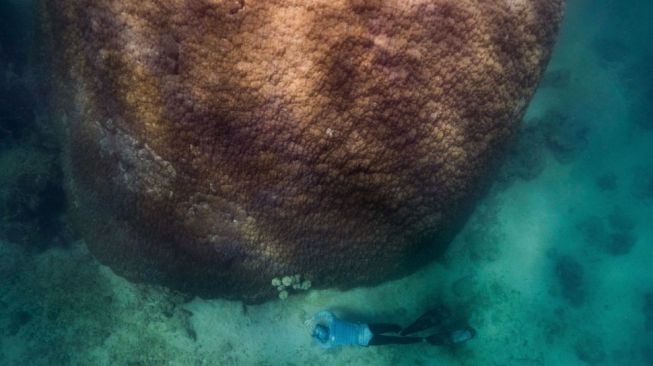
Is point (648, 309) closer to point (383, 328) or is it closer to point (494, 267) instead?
point (494, 267)

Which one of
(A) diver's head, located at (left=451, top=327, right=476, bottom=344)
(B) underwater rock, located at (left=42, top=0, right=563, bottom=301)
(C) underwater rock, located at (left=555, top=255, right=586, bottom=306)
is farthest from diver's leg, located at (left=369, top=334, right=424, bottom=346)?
(C) underwater rock, located at (left=555, top=255, right=586, bottom=306)

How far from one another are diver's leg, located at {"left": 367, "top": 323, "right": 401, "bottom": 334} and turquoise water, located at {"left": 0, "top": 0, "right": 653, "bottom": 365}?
0.74 feet

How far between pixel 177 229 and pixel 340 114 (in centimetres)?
232

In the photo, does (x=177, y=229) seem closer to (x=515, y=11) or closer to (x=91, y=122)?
(x=91, y=122)

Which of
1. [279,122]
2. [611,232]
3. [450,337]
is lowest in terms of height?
[450,337]

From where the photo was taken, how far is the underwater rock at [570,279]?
801cm

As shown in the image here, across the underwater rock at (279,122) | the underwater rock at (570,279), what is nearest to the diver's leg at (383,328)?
the underwater rock at (279,122)

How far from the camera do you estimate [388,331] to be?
6.09m

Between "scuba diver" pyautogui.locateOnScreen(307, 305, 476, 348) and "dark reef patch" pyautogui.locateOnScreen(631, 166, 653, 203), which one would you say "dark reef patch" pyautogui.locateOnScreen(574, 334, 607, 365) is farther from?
"dark reef patch" pyautogui.locateOnScreen(631, 166, 653, 203)

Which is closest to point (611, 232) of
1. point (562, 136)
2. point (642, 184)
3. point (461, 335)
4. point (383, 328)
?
point (642, 184)

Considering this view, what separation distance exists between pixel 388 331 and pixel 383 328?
0.45 ft

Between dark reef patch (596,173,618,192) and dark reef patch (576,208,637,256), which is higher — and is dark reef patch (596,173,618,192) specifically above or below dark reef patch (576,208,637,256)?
above

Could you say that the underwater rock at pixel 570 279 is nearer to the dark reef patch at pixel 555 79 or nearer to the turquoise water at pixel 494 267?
the turquoise water at pixel 494 267

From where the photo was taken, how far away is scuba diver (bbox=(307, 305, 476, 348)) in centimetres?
574
